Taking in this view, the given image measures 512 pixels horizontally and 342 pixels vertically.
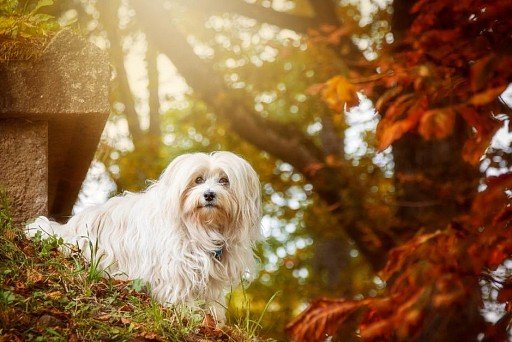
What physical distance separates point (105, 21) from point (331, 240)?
5.68 m

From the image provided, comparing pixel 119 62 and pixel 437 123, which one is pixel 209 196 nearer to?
pixel 437 123

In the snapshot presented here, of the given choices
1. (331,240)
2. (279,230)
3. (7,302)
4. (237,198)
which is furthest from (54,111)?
(279,230)

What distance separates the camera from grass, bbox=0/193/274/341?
10.1 feet

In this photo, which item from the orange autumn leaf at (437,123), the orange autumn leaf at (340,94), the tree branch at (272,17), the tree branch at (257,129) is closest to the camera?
the orange autumn leaf at (437,123)

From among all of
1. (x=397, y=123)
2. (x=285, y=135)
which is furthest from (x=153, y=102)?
(x=397, y=123)

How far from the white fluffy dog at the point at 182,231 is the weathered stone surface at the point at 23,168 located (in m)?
0.17

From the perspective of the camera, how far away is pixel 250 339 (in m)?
3.84

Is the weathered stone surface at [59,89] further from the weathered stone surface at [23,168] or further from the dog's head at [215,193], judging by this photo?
the dog's head at [215,193]

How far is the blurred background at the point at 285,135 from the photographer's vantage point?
5.63m

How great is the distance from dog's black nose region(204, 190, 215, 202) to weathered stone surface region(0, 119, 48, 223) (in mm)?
1067

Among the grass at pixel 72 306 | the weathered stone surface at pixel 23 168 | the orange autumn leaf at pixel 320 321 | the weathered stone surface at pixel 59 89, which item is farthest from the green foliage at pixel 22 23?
the orange autumn leaf at pixel 320 321

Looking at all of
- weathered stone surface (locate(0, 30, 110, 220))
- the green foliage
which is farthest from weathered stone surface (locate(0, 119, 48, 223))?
the green foliage

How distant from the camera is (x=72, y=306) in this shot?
10.9 feet

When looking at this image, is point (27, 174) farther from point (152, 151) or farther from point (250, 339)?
point (152, 151)
